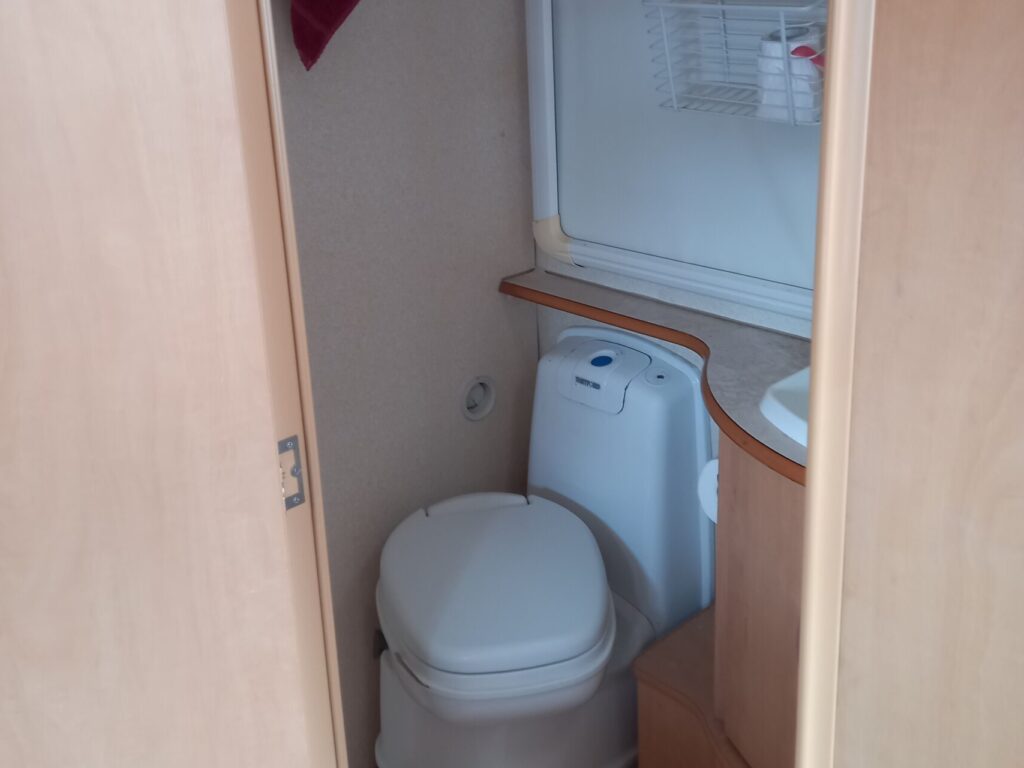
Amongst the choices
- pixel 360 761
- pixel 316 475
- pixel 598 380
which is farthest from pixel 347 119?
pixel 360 761

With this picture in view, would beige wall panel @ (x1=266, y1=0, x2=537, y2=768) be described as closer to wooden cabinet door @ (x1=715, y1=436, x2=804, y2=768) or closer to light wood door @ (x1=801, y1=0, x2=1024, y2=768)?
wooden cabinet door @ (x1=715, y1=436, x2=804, y2=768)

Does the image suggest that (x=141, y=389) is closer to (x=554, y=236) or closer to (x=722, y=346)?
(x=722, y=346)

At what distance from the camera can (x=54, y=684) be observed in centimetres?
83

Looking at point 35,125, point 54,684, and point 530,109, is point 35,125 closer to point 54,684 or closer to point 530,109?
point 54,684

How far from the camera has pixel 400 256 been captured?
5.84ft

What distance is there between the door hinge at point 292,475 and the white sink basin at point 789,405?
567mm

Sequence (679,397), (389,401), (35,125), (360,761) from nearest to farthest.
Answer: (35,125), (679,397), (389,401), (360,761)

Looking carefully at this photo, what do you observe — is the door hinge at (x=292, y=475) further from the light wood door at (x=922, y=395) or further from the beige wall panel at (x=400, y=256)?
the beige wall panel at (x=400, y=256)

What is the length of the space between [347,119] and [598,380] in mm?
611

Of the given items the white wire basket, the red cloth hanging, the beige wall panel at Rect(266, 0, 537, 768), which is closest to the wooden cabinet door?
the white wire basket

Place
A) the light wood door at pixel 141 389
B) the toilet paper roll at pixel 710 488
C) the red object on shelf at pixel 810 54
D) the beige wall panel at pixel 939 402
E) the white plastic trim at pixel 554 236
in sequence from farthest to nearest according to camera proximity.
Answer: the white plastic trim at pixel 554 236, the toilet paper roll at pixel 710 488, the red object on shelf at pixel 810 54, the light wood door at pixel 141 389, the beige wall panel at pixel 939 402

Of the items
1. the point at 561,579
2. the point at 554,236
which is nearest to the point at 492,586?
the point at 561,579

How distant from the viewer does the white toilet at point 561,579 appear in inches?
61.3

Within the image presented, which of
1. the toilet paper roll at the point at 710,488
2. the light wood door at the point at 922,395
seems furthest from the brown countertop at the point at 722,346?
the light wood door at the point at 922,395
